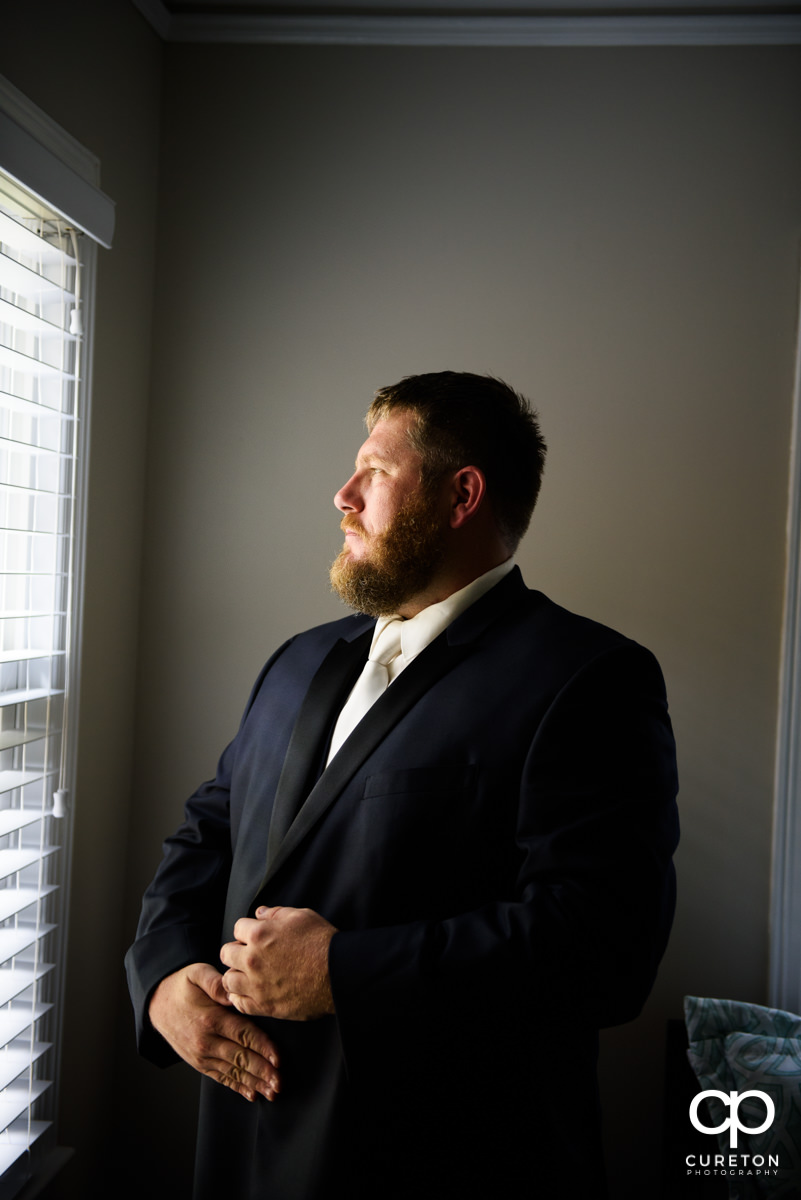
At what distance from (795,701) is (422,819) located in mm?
1241

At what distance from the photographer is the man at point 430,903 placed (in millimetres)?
1047

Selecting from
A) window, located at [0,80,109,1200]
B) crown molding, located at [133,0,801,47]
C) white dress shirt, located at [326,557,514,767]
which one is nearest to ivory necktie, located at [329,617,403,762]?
white dress shirt, located at [326,557,514,767]

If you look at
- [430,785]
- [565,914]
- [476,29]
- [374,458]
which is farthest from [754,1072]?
[476,29]

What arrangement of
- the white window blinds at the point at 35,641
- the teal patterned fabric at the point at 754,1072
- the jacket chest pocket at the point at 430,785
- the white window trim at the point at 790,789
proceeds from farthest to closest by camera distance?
the white window trim at the point at 790,789 < the white window blinds at the point at 35,641 < the teal patterned fabric at the point at 754,1072 < the jacket chest pocket at the point at 430,785

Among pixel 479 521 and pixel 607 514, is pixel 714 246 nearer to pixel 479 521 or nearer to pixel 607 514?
pixel 607 514

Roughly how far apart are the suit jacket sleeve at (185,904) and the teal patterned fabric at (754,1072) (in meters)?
1.04

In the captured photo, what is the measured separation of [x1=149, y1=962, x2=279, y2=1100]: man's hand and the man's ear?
77 cm

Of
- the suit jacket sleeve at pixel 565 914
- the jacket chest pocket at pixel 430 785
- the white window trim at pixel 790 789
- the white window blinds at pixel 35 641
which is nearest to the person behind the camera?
the suit jacket sleeve at pixel 565 914

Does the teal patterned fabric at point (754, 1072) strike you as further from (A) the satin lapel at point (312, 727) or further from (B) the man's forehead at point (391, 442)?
(B) the man's forehead at point (391, 442)

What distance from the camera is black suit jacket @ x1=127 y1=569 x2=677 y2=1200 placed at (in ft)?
3.41

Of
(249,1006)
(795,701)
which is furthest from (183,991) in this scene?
(795,701)

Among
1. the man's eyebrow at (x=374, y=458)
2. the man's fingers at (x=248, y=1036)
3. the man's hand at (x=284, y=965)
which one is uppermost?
the man's eyebrow at (x=374, y=458)

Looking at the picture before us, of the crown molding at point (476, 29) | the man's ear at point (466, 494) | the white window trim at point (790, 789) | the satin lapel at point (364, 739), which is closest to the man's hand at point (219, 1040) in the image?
the satin lapel at point (364, 739)

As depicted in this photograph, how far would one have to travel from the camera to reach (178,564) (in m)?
2.18
